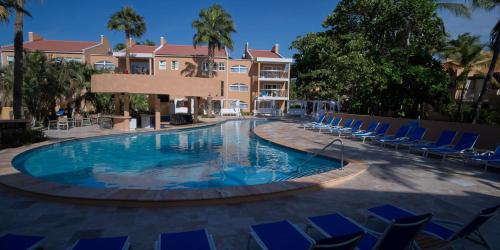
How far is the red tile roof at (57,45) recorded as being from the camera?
3407 cm

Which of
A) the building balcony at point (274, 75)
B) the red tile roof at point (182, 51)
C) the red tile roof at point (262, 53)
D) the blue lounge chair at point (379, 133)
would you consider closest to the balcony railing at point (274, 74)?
the building balcony at point (274, 75)

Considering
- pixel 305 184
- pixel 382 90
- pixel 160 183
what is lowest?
pixel 160 183

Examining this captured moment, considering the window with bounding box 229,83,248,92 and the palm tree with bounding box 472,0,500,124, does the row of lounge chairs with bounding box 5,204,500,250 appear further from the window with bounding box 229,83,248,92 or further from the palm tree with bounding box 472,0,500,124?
the window with bounding box 229,83,248,92

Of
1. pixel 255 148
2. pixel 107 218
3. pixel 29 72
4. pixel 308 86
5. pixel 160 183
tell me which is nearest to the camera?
pixel 107 218

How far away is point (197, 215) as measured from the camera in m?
4.81

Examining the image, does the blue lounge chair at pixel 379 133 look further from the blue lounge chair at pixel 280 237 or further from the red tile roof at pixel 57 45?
the red tile roof at pixel 57 45

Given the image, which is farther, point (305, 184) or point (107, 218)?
point (305, 184)

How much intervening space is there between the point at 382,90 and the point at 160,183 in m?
15.3

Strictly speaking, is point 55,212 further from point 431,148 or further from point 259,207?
point 431,148

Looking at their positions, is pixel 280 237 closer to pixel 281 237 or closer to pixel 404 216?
pixel 281 237

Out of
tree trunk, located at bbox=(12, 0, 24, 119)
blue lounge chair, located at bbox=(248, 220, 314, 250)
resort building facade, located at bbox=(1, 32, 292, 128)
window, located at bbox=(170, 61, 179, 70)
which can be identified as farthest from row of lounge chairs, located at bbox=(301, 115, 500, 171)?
window, located at bbox=(170, 61, 179, 70)

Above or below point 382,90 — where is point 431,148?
below

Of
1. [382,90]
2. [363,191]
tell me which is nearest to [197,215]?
[363,191]

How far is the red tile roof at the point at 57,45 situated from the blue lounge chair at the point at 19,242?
37297 millimetres
